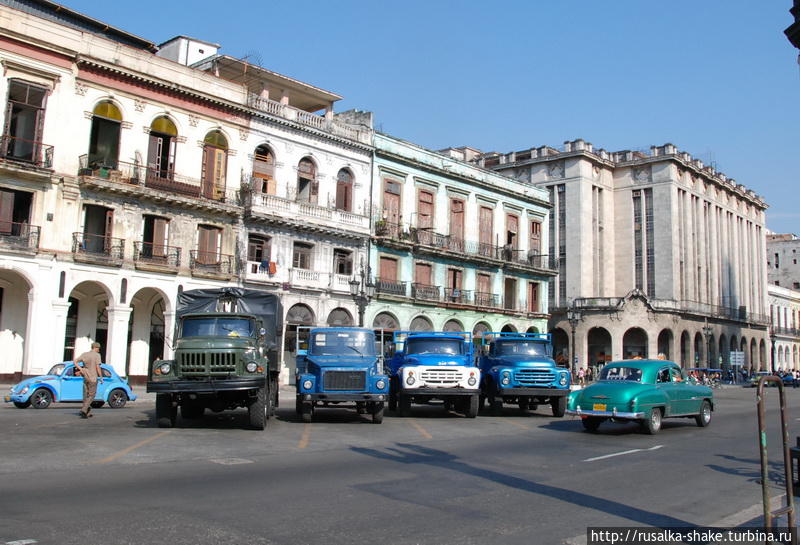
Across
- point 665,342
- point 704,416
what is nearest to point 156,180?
point 704,416

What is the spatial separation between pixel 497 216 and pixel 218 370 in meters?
34.5

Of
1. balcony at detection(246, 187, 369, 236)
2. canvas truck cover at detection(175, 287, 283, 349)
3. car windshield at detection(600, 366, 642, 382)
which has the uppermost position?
balcony at detection(246, 187, 369, 236)

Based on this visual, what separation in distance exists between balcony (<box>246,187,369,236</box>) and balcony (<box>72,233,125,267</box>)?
6.27 m

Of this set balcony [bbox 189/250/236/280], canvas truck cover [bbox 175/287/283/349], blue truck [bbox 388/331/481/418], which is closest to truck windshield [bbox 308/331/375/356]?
canvas truck cover [bbox 175/287/283/349]

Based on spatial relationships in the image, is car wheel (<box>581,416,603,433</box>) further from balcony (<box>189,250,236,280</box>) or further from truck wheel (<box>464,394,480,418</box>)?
balcony (<box>189,250,236,280</box>)

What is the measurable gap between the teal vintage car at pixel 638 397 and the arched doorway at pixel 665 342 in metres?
47.7

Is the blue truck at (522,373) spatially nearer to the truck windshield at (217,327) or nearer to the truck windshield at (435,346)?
the truck windshield at (435,346)

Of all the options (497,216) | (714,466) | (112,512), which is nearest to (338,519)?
(112,512)

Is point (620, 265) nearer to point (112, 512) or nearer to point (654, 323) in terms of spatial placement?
point (654, 323)

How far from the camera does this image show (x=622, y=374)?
1708 cm

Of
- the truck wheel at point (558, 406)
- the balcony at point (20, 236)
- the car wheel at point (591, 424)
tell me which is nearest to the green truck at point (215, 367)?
the car wheel at point (591, 424)

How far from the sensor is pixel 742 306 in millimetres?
80188

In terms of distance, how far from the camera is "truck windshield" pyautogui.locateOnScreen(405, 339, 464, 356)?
20875 millimetres

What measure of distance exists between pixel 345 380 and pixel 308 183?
836 inches
